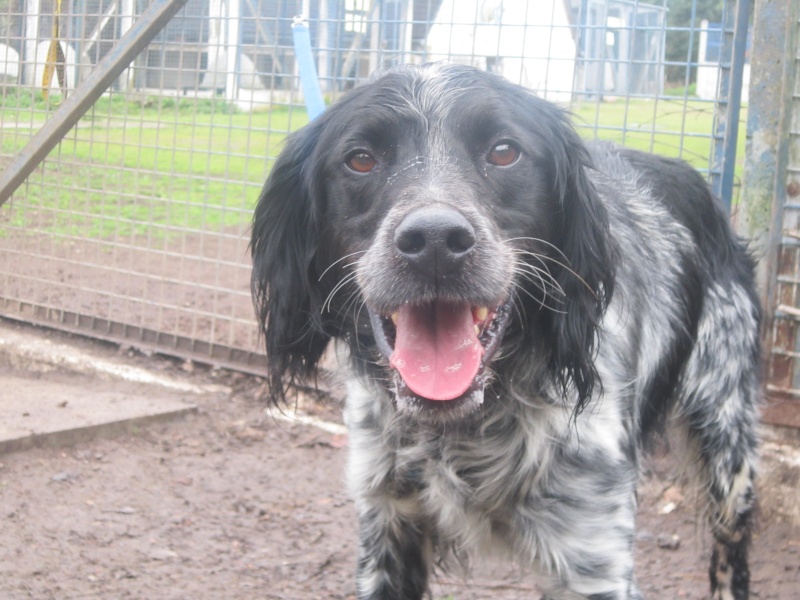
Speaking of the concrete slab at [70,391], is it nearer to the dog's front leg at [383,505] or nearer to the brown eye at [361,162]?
the dog's front leg at [383,505]

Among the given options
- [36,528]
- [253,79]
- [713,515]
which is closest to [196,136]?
[253,79]

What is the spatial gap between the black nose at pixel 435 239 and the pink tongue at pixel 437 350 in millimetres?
164

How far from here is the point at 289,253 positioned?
8.91ft

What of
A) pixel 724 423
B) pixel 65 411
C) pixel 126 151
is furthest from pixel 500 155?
pixel 126 151

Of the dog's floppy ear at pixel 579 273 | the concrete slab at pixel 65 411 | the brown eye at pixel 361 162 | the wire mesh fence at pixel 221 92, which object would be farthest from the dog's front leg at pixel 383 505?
the concrete slab at pixel 65 411

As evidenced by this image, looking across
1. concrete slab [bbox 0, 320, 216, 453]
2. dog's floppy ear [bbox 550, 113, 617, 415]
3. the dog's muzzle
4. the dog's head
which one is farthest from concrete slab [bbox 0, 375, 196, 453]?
dog's floppy ear [bbox 550, 113, 617, 415]

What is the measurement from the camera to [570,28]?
14.5ft

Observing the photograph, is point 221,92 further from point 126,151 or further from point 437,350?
point 437,350

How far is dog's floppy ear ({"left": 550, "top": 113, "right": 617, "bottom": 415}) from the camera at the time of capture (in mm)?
2549

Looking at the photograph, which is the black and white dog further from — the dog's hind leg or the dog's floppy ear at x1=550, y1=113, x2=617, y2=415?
the dog's hind leg

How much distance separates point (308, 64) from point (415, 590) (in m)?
1.79

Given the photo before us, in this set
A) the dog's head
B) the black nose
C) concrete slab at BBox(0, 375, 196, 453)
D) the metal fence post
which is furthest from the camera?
concrete slab at BBox(0, 375, 196, 453)

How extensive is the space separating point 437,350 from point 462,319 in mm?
103

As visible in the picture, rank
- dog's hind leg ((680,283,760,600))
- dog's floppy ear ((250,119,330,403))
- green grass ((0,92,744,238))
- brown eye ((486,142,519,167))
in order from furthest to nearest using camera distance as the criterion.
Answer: green grass ((0,92,744,238)) < dog's hind leg ((680,283,760,600)) < dog's floppy ear ((250,119,330,403)) < brown eye ((486,142,519,167))
